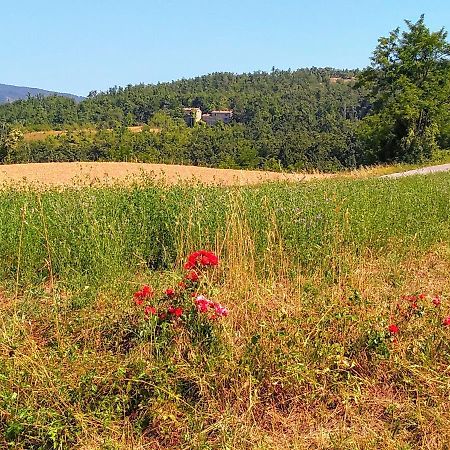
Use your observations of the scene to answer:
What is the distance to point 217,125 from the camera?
83812 mm

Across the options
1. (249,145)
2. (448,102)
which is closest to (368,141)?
(448,102)

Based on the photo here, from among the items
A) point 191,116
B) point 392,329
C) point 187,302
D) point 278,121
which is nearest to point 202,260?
point 187,302

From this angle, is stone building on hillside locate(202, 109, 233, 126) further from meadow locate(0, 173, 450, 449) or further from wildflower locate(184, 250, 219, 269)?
wildflower locate(184, 250, 219, 269)

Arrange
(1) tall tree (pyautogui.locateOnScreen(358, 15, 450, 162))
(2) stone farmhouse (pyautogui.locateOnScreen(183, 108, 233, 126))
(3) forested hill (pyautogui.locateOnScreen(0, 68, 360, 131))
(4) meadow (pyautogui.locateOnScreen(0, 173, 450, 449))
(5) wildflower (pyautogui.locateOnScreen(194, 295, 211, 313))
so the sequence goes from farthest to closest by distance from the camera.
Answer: (2) stone farmhouse (pyautogui.locateOnScreen(183, 108, 233, 126)) < (3) forested hill (pyautogui.locateOnScreen(0, 68, 360, 131)) < (1) tall tree (pyautogui.locateOnScreen(358, 15, 450, 162)) < (5) wildflower (pyautogui.locateOnScreen(194, 295, 211, 313)) < (4) meadow (pyautogui.locateOnScreen(0, 173, 450, 449))

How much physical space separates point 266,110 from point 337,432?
322 feet

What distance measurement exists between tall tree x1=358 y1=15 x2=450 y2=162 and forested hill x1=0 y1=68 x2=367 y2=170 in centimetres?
764

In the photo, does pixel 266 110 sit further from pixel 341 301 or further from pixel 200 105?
pixel 341 301

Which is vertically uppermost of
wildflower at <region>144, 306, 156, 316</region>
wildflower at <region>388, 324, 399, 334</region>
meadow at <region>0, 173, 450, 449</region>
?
wildflower at <region>144, 306, 156, 316</region>

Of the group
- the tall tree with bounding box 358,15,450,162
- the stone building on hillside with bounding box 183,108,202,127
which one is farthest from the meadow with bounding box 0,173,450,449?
the stone building on hillside with bounding box 183,108,202,127

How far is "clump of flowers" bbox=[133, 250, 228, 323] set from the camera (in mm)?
3076

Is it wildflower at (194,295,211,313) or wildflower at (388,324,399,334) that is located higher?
wildflower at (194,295,211,313)

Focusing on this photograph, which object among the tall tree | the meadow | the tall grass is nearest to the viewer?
the meadow

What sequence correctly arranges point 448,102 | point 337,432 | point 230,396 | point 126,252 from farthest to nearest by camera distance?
point 448,102 < point 126,252 < point 230,396 < point 337,432

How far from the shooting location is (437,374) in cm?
300
